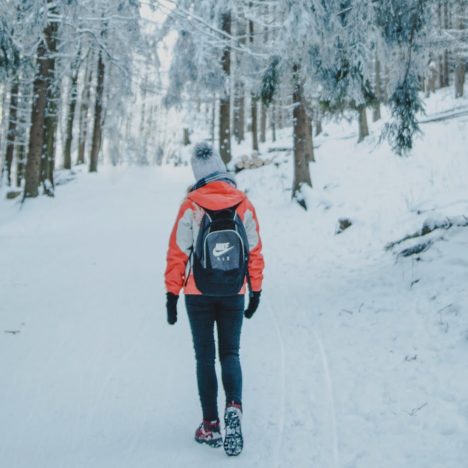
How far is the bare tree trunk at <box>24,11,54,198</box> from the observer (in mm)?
13898

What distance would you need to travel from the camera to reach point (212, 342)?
3.16 m

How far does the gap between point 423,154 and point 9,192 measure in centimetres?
1635

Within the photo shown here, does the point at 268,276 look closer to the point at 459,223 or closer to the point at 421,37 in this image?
the point at 459,223

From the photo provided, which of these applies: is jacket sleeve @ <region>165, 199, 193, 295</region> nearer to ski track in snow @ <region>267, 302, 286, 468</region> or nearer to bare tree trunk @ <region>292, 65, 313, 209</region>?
ski track in snow @ <region>267, 302, 286, 468</region>

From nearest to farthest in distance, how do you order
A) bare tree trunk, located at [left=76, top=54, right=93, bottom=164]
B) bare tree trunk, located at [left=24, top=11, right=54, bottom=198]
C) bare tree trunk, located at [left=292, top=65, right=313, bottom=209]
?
bare tree trunk, located at [left=292, top=65, right=313, bottom=209] → bare tree trunk, located at [left=24, top=11, right=54, bottom=198] → bare tree trunk, located at [left=76, top=54, right=93, bottom=164]

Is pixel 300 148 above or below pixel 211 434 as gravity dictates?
above

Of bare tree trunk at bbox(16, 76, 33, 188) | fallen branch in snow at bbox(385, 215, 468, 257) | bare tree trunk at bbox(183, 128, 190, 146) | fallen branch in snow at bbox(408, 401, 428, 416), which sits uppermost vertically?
bare tree trunk at bbox(183, 128, 190, 146)

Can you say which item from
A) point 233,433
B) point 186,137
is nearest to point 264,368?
point 233,433

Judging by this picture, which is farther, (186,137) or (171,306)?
(186,137)

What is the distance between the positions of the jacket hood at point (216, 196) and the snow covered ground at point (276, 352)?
1.82m

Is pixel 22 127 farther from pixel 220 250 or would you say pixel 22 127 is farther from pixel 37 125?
pixel 220 250

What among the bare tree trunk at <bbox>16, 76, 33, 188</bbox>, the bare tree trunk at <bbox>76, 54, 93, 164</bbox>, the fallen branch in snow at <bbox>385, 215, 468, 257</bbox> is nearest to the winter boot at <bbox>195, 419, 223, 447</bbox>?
the fallen branch in snow at <bbox>385, 215, 468, 257</bbox>

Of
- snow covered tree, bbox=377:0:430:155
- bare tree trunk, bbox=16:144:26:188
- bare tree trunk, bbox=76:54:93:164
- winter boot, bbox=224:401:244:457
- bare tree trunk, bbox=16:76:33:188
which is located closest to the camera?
winter boot, bbox=224:401:244:457

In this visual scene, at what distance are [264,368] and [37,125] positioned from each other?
12647 millimetres
